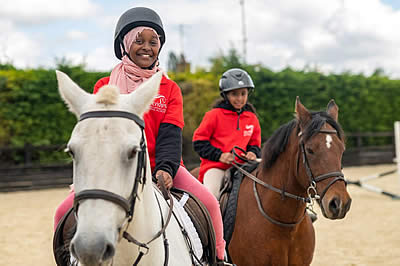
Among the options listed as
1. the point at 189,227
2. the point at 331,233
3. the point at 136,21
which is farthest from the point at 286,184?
the point at 331,233

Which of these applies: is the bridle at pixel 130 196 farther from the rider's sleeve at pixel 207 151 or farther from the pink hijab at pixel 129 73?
the rider's sleeve at pixel 207 151

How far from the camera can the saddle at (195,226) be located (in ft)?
8.55

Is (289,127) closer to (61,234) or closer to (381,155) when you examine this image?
(61,234)

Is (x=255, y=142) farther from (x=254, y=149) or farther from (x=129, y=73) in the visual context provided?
(x=129, y=73)

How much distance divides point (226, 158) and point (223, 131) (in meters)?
0.46

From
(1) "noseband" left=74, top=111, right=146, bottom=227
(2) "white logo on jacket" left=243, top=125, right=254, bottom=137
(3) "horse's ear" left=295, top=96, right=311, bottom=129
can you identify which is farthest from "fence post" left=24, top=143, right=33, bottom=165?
(1) "noseband" left=74, top=111, right=146, bottom=227

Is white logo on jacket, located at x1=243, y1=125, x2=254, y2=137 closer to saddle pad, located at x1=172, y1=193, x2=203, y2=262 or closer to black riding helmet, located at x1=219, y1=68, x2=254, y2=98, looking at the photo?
black riding helmet, located at x1=219, y1=68, x2=254, y2=98

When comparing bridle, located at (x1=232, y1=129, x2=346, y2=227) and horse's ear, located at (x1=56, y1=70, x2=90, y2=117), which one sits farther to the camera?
bridle, located at (x1=232, y1=129, x2=346, y2=227)

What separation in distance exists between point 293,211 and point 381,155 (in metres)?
16.1

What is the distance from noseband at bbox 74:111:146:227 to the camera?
1.59 m

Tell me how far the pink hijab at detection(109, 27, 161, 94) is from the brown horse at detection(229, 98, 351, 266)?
169 cm

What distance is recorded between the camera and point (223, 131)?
486cm

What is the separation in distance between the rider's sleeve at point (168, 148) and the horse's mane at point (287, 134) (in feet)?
4.91

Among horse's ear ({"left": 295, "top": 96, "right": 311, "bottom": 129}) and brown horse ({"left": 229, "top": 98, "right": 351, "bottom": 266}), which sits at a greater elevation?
horse's ear ({"left": 295, "top": 96, "right": 311, "bottom": 129})
